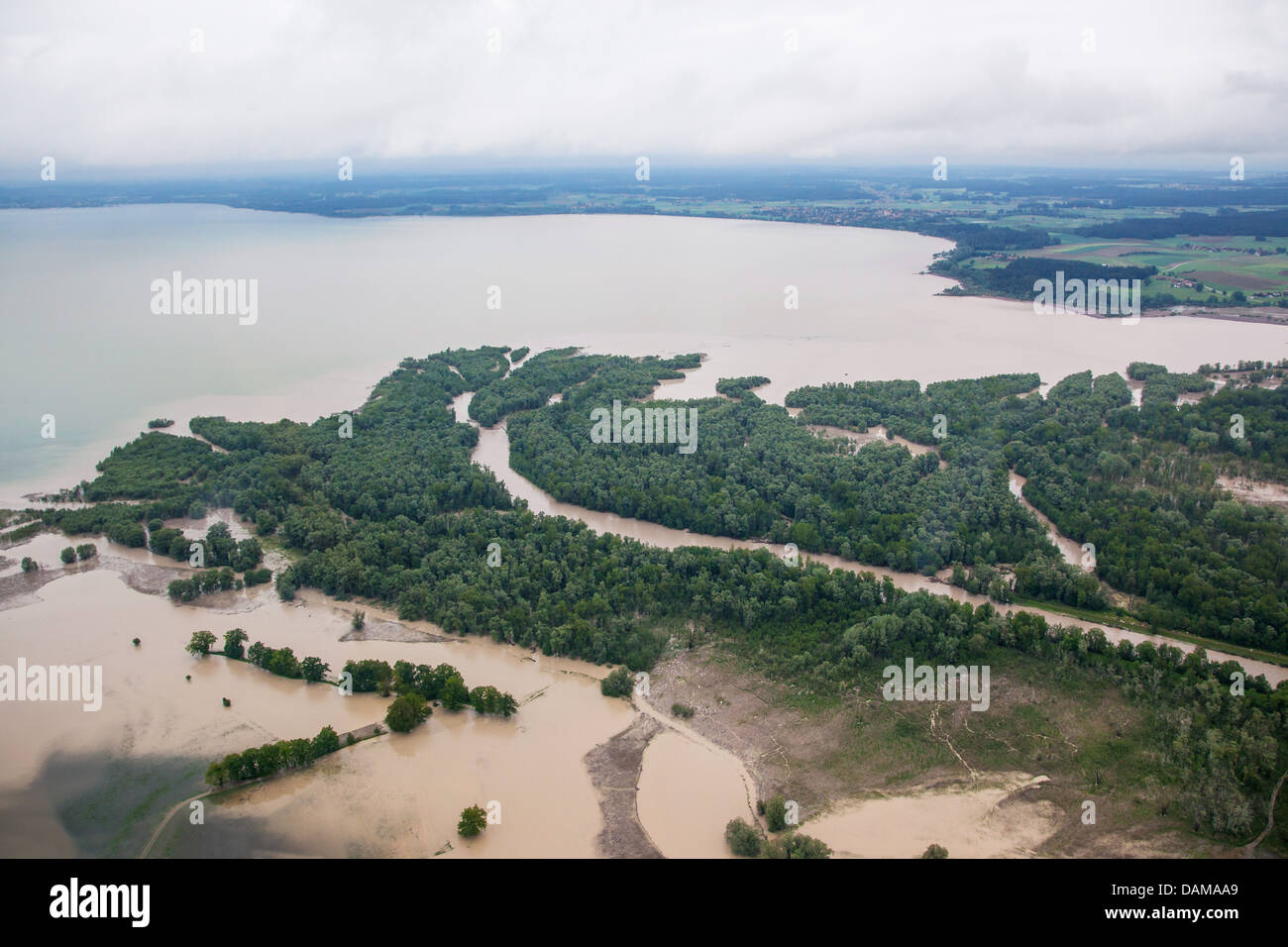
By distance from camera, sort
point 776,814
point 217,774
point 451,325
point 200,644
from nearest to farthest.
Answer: point 776,814 < point 217,774 < point 200,644 < point 451,325

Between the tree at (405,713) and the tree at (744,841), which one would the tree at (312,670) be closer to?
the tree at (405,713)

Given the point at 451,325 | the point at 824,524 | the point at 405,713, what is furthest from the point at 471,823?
the point at 451,325

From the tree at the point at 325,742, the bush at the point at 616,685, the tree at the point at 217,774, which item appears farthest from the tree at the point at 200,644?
the bush at the point at 616,685

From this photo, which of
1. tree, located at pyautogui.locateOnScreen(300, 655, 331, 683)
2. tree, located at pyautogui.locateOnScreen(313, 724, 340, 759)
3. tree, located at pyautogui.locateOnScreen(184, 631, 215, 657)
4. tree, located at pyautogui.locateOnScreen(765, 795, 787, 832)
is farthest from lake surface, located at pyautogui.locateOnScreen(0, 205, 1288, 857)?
tree, located at pyautogui.locateOnScreen(765, 795, 787, 832)

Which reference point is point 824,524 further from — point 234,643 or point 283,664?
point 234,643

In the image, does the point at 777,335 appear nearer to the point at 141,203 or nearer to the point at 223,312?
the point at 223,312

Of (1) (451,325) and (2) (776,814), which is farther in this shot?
(1) (451,325)
